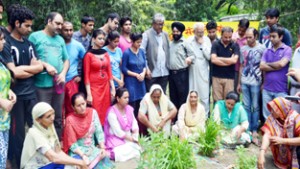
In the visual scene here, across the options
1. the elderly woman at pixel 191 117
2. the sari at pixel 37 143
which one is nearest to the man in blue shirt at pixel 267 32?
the elderly woman at pixel 191 117

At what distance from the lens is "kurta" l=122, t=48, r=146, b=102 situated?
5.39 metres

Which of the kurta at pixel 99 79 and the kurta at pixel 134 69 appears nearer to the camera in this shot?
the kurta at pixel 99 79

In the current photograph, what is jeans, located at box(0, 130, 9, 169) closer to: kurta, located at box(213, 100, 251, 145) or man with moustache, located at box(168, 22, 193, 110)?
kurta, located at box(213, 100, 251, 145)

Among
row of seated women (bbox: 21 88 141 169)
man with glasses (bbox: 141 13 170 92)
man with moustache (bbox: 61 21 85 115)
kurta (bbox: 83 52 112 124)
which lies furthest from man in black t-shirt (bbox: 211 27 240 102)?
man with moustache (bbox: 61 21 85 115)

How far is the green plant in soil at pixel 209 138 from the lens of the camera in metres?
4.74

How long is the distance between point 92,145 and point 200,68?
90.2 inches

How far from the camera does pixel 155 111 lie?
534 centimetres

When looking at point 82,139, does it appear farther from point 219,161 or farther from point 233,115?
point 233,115

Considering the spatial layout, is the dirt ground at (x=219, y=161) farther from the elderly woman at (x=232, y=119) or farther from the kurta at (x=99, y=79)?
the kurta at (x=99, y=79)

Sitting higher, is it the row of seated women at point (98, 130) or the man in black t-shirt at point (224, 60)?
the man in black t-shirt at point (224, 60)

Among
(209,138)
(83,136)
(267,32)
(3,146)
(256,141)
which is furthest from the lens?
(267,32)

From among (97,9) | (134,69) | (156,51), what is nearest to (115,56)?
(134,69)

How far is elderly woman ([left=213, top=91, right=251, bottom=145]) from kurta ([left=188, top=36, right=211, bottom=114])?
1.72 ft

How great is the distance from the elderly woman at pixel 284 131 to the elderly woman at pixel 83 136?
1879 mm
